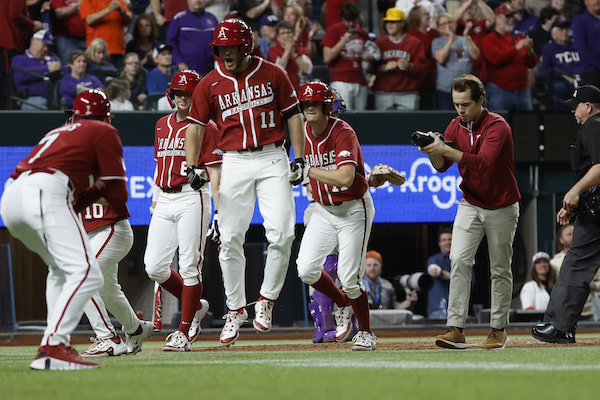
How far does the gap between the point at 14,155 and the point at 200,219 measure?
5887 millimetres

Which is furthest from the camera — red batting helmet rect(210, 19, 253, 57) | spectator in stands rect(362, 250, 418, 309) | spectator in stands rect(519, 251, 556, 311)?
spectator in stands rect(519, 251, 556, 311)

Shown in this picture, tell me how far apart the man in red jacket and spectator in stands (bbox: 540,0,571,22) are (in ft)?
26.6

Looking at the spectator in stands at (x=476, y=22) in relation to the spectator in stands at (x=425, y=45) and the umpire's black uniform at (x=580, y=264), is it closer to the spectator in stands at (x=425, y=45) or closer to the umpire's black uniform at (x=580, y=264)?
the spectator in stands at (x=425, y=45)

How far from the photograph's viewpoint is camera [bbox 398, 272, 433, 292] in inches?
505

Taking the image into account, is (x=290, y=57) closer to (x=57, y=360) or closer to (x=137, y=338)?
(x=137, y=338)

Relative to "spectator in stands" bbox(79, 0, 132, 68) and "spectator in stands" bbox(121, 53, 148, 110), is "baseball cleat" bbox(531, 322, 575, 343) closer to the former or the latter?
"spectator in stands" bbox(121, 53, 148, 110)

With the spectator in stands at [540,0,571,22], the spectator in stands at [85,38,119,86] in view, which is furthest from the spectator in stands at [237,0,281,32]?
the spectator in stands at [540,0,571,22]

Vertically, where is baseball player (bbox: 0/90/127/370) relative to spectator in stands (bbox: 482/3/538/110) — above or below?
below

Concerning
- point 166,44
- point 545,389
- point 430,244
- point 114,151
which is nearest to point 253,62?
point 114,151

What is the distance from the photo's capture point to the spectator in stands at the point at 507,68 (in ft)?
45.0

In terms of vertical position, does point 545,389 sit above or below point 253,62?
below

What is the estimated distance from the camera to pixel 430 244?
1393 cm

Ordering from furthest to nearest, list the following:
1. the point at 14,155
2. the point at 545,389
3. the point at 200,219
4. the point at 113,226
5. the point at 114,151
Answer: the point at 14,155
the point at 200,219
the point at 113,226
the point at 114,151
the point at 545,389

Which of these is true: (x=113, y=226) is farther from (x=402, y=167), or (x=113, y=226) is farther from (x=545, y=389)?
(x=402, y=167)
